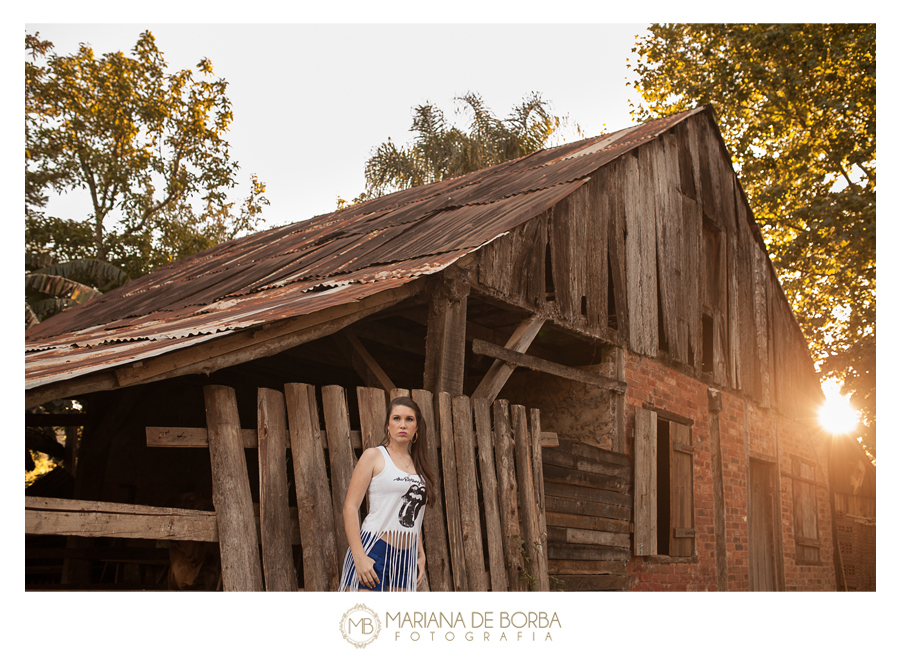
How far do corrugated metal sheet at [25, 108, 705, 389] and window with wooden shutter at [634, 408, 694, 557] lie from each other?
2925mm

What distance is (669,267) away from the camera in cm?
976

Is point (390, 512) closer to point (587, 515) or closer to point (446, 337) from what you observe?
point (446, 337)

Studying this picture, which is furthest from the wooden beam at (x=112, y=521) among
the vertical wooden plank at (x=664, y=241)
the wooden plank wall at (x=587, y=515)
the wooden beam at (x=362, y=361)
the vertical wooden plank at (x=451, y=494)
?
the vertical wooden plank at (x=664, y=241)

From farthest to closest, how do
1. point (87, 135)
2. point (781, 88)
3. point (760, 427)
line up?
point (87, 135) → point (781, 88) → point (760, 427)

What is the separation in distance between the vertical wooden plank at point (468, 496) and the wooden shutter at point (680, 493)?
4052mm

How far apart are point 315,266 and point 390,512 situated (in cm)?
392

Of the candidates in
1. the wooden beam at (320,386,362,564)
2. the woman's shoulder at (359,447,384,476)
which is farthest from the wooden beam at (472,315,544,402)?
the woman's shoulder at (359,447,384,476)

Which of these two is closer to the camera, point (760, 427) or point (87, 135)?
point (760, 427)

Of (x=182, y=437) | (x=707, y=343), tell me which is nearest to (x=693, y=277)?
(x=707, y=343)

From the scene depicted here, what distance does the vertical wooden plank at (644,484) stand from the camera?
27.0ft
